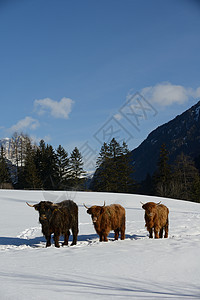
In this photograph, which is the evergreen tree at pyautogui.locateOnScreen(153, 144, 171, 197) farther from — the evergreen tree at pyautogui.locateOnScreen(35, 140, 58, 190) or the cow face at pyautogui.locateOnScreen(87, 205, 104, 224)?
the cow face at pyautogui.locateOnScreen(87, 205, 104, 224)

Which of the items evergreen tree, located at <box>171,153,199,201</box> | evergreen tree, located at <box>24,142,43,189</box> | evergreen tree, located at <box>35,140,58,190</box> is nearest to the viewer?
evergreen tree, located at <box>171,153,199,201</box>

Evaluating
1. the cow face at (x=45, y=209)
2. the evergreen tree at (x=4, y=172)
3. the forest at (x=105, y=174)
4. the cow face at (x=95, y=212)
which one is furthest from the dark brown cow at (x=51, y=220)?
the evergreen tree at (x=4, y=172)

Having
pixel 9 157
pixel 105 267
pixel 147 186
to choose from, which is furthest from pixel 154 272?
pixel 147 186

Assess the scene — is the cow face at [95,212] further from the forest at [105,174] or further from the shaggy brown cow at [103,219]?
the forest at [105,174]

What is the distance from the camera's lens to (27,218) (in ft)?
51.5

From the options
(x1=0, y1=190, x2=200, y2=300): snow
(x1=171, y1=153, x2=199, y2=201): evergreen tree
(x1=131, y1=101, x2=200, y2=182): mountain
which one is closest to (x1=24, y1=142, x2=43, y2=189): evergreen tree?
(x1=171, y1=153, x2=199, y2=201): evergreen tree

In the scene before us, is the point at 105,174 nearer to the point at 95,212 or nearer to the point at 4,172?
the point at 4,172

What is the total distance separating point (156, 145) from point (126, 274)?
514 ft

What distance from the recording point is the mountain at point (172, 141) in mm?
131650

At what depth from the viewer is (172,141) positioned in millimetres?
146250

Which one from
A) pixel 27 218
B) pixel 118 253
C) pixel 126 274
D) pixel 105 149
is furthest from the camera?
pixel 105 149

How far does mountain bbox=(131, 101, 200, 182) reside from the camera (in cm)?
13165

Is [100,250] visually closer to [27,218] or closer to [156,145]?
[27,218]

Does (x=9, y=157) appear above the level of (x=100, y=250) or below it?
above
